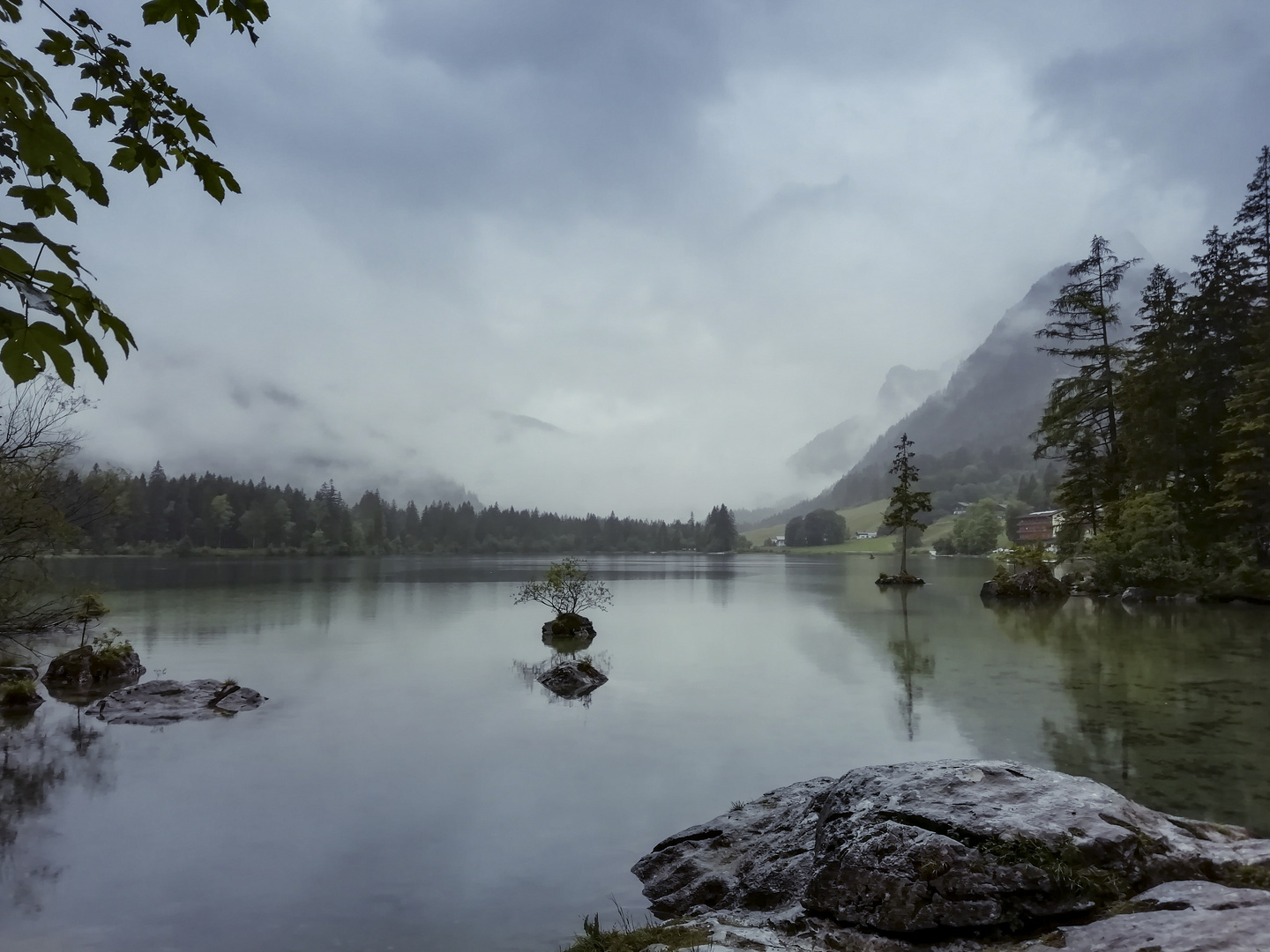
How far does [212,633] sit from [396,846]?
25.8m

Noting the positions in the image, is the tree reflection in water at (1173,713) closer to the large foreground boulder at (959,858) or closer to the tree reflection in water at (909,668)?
the tree reflection in water at (909,668)

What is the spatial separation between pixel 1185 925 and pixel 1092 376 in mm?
53666

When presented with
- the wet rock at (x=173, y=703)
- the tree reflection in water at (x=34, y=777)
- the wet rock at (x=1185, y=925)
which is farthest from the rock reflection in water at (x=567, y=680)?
the wet rock at (x=1185, y=925)

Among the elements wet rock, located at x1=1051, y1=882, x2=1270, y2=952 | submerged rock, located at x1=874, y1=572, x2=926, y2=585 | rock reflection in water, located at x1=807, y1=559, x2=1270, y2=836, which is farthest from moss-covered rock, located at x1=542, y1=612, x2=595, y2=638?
submerged rock, located at x1=874, y1=572, x2=926, y2=585

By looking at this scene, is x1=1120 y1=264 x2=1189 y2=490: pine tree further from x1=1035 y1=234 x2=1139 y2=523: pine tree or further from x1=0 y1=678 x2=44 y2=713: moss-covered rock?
x1=0 y1=678 x2=44 y2=713: moss-covered rock

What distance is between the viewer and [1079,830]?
261 inches

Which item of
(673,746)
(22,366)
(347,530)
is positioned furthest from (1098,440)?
(347,530)

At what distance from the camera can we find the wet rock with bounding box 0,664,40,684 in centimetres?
2008

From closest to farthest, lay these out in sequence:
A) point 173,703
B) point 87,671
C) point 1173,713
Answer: point 1173,713
point 173,703
point 87,671

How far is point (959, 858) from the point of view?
6426 millimetres

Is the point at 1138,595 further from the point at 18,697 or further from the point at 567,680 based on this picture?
the point at 18,697

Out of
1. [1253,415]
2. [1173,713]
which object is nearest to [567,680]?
[1173,713]

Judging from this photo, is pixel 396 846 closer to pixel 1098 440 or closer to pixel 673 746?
pixel 673 746

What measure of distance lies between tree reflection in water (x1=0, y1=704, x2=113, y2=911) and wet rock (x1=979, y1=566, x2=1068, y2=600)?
4630 cm
